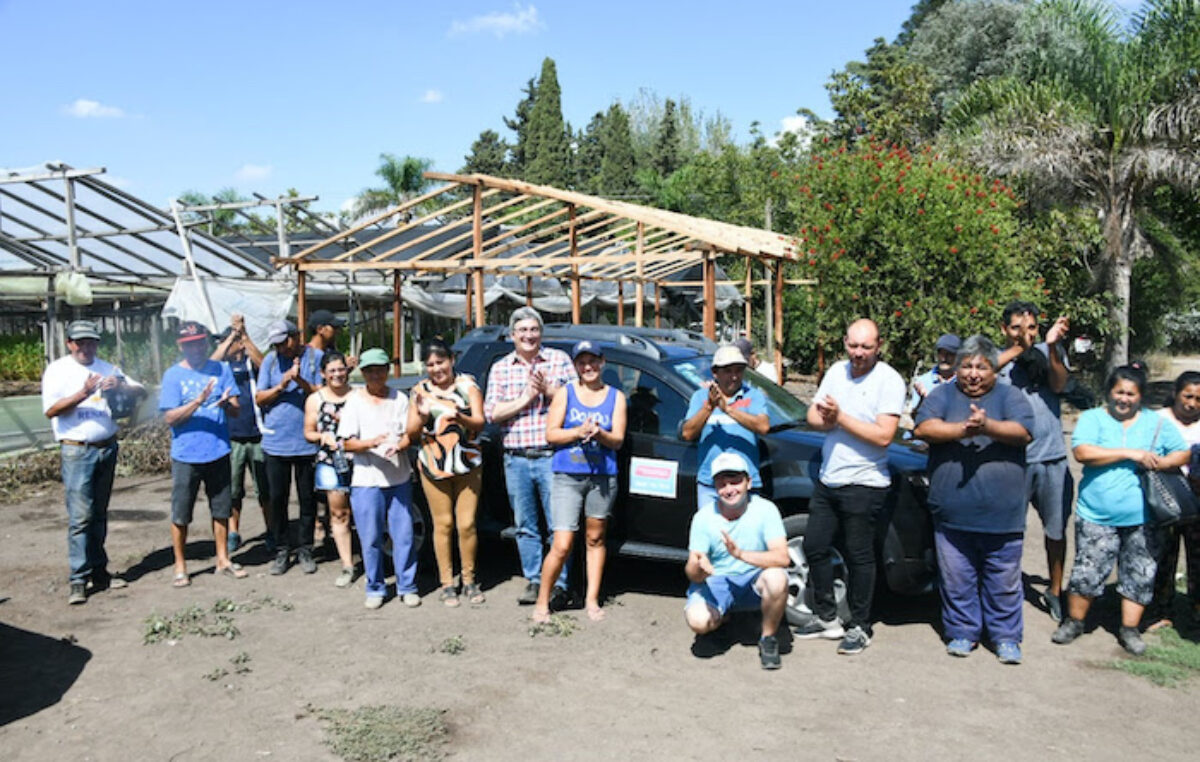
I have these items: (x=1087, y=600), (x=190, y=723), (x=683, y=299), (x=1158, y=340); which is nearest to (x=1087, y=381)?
(x=1158, y=340)

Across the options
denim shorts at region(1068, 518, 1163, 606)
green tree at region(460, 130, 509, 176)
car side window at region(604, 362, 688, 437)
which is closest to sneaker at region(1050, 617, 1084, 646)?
denim shorts at region(1068, 518, 1163, 606)

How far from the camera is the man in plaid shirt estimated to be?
5836mm

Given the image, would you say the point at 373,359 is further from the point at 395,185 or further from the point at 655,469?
the point at 395,185

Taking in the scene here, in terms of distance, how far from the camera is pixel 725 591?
16.9 ft

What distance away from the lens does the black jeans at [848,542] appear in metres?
5.05

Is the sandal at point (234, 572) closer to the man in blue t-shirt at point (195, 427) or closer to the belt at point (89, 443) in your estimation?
the man in blue t-shirt at point (195, 427)

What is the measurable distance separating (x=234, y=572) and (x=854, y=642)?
171 inches

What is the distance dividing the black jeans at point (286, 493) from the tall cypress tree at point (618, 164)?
136 ft

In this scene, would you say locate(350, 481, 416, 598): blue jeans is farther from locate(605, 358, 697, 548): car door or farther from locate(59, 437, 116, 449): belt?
locate(59, 437, 116, 449): belt

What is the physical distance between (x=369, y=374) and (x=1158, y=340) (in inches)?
975

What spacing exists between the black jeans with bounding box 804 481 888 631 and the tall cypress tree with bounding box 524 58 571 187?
144 feet

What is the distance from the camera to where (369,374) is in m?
6.07

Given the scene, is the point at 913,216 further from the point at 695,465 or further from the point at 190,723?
the point at 190,723

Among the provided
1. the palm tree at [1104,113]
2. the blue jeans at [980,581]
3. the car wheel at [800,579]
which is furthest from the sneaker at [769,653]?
the palm tree at [1104,113]
